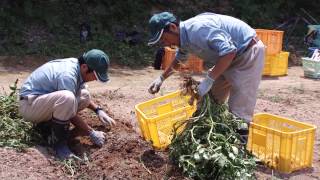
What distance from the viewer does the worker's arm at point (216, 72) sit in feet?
12.8

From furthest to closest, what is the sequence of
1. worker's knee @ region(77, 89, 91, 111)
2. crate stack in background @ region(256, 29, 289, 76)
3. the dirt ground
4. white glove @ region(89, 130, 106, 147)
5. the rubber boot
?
crate stack in background @ region(256, 29, 289, 76), worker's knee @ region(77, 89, 91, 111), white glove @ region(89, 130, 106, 147), the rubber boot, the dirt ground

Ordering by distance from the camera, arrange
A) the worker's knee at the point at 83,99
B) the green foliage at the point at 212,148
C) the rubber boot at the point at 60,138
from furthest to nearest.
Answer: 1. the worker's knee at the point at 83,99
2. the rubber boot at the point at 60,138
3. the green foliage at the point at 212,148

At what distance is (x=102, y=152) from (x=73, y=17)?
676 centimetres

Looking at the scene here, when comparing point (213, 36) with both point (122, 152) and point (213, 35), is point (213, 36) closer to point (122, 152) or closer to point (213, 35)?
point (213, 35)

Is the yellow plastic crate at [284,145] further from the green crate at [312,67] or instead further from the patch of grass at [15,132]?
the green crate at [312,67]

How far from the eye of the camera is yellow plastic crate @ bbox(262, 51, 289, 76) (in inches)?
347

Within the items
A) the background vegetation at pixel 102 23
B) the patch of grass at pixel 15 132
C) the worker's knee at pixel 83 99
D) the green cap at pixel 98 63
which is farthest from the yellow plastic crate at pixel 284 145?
the background vegetation at pixel 102 23

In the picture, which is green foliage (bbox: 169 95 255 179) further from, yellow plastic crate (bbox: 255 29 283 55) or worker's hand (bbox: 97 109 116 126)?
yellow plastic crate (bbox: 255 29 283 55)

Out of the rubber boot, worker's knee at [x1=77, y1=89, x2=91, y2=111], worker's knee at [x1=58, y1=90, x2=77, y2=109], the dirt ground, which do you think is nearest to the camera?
the dirt ground

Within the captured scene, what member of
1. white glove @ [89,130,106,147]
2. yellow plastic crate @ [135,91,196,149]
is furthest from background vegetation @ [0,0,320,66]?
white glove @ [89,130,106,147]

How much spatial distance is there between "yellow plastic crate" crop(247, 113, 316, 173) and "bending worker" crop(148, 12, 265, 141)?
181mm

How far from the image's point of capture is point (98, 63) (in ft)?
13.6

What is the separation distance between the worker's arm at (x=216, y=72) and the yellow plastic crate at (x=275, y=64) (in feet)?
16.2

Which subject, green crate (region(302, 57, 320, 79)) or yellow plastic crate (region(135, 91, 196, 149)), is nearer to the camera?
yellow plastic crate (region(135, 91, 196, 149))
